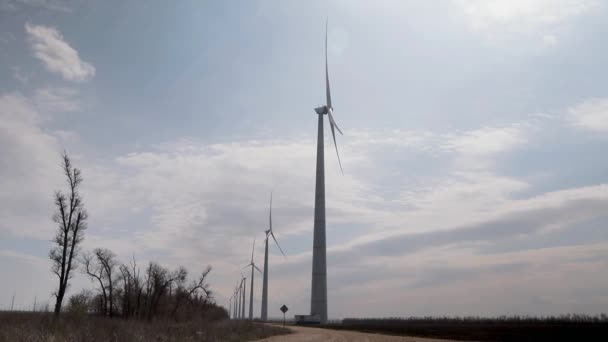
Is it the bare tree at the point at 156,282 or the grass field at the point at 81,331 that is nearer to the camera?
the grass field at the point at 81,331

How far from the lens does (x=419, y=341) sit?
25.6m

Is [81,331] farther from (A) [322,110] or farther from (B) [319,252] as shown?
(A) [322,110]

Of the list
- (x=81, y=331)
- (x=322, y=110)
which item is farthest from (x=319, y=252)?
(x=81, y=331)

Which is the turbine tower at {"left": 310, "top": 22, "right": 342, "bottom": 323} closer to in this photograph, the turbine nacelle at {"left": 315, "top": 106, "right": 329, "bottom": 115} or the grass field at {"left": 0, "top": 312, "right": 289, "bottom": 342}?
the turbine nacelle at {"left": 315, "top": 106, "right": 329, "bottom": 115}

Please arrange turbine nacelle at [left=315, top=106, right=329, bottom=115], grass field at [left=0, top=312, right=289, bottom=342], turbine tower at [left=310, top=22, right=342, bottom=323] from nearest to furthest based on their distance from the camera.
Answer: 1. grass field at [left=0, top=312, right=289, bottom=342]
2. turbine tower at [left=310, top=22, right=342, bottom=323]
3. turbine nacelle at [left=315, top=106, right=329, bottom=115]

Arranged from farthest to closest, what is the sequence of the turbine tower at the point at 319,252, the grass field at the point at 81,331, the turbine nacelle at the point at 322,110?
the turbine nacelle at the point at 322,110 < the turbine tower at the point at 319,252 < the grass field at the point at 81,331

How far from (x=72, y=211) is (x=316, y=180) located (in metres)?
35.1

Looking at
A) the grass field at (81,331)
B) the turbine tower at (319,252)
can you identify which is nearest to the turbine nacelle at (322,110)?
the turbine tower at (319,252)

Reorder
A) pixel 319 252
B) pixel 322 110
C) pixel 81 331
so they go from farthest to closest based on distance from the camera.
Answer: pixel 322 110 → pixel 319 252 → pixel 81 331

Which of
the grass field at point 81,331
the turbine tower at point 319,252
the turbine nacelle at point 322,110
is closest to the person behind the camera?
the grass field at point 81,331

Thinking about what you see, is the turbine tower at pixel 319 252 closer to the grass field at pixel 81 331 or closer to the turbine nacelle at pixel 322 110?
the turbine nacelle at pixel 322 110

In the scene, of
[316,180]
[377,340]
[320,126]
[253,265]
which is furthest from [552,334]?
[253,265]

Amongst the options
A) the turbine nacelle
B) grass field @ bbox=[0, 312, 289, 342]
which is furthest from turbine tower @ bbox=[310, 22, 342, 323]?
grass field @ bbox=[0, 312, 289, 342]

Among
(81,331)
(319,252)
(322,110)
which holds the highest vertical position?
(322,110)
